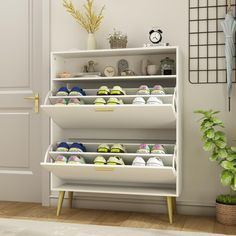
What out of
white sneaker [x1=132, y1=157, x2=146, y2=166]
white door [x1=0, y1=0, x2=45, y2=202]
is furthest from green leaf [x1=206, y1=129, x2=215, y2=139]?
white door [x1=0, y1=0, x2=45, y2=202]

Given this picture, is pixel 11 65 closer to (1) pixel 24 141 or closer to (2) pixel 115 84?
(1) pixel 24 141

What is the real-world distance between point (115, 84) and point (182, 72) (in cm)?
56

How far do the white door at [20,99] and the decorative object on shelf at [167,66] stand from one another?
1.16 meters

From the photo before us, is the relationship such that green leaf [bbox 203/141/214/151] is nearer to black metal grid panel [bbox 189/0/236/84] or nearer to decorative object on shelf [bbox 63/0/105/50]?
black metal grid panel [bbox 189/0/236/84]

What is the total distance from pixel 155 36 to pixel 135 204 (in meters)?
1.36

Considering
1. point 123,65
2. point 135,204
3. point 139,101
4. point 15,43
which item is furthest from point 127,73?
point 15,43

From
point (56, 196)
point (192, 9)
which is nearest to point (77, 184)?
point (56, 196)

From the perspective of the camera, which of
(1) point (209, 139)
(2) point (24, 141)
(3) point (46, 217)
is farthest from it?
(2) point (24, 141)

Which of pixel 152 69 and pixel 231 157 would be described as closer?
pixel 231 157

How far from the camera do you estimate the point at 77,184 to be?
136 inches

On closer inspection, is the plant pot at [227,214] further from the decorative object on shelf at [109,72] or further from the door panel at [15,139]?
the door panel at [15,139]

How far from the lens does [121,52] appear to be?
10.9 ft

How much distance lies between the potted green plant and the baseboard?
Result: 0.23m

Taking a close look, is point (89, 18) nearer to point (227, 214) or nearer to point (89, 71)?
point (89, 71)
